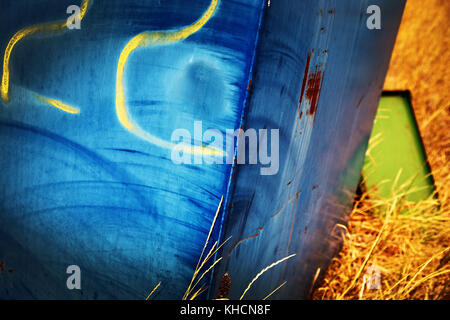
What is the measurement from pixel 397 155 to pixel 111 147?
2051mm

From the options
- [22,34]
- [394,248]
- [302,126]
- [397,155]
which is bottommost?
[394,248]

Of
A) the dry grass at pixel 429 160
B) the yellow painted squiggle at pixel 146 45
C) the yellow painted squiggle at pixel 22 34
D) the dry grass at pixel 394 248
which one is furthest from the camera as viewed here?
the dry grass at pixel 429 160

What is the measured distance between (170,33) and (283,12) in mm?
259

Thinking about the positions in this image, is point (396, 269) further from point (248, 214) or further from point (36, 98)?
point (36, 98)

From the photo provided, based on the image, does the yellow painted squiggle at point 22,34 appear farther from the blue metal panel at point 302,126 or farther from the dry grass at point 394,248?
the dry grass at point 394,248

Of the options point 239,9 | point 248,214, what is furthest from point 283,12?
point 248,214

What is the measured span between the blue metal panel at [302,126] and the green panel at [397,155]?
752 millimetres

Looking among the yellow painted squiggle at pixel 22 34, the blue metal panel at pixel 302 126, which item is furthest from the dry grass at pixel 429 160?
the yellow painted squiggle at pixel 22 34

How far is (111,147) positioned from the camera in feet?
2.91

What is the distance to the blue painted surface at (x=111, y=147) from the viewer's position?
79 cm

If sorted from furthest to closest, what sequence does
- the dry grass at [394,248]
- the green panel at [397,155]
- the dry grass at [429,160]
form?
the green panel at [397,155] → the dry grass at [429,160] → the dry grass at [394,248]

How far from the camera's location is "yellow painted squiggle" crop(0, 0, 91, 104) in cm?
89

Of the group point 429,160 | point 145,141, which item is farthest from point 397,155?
point 145,141

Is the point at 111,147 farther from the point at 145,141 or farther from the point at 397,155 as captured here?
the point at 397,155
